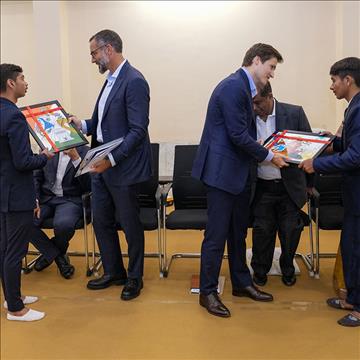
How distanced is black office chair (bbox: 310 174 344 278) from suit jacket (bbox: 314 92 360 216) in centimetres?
61

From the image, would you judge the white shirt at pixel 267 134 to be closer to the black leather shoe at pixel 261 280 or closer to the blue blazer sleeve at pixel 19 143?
the black leather shoe at pixel 261 280

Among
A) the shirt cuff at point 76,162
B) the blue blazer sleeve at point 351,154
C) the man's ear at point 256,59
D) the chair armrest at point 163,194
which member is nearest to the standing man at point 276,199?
the man's ear at point 256,59

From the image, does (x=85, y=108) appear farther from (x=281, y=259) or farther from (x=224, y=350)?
(x=224, y=350)

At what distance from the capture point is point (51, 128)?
3240 mm

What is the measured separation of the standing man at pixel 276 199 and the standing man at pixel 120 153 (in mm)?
872

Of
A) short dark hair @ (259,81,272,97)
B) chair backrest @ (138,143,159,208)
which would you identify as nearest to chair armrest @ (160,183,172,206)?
chair backrest @ (138,143,159,208)

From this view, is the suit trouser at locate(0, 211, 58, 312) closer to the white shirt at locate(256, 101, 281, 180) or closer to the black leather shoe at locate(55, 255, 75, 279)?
the black leather shoe at locate(55, 255, 75, 279)

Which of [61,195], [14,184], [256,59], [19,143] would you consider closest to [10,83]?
[19,143]

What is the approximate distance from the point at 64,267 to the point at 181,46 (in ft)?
10.7

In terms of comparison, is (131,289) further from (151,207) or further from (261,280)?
(261,280)

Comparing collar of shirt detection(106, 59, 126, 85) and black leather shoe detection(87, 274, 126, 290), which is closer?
collar of shirt detection(106, 59, 126, 85)

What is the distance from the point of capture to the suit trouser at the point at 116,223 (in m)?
3.30

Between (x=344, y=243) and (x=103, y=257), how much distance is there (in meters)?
1.74

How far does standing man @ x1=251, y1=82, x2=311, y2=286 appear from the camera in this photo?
3434mm
